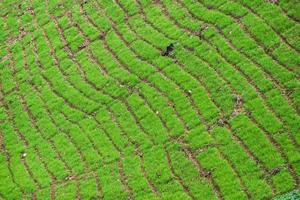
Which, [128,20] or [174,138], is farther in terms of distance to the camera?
[128,20]

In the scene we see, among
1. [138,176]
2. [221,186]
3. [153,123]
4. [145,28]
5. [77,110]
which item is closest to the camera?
[221,186]

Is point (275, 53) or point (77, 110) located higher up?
point (77, 110)

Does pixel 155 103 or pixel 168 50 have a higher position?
pixel 168 50

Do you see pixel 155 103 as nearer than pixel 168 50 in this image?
Yes

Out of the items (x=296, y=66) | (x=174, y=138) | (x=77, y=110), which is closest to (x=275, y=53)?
(x=296, y=66)

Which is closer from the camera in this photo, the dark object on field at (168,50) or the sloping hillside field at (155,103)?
the sloping hillside field at (155,103)

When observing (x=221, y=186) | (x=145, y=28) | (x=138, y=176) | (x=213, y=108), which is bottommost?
(x=221, y=186)

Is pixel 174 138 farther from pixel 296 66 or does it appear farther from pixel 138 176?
pixel 296 66

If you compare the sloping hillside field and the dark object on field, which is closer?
the sloping hillside field
